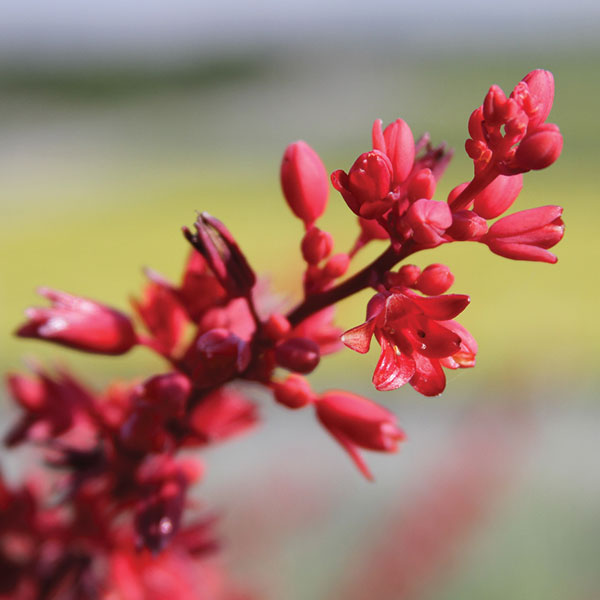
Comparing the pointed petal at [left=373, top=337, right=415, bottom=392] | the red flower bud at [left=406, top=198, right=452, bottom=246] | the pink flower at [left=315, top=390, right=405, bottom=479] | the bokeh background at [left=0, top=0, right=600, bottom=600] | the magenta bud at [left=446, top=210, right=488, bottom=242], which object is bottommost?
the bokeh background at [left=0, top=0, right=600, bottom=600]

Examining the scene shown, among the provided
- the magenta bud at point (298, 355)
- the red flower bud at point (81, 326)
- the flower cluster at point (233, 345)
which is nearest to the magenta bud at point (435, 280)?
the flower cluster at point (233, 345)

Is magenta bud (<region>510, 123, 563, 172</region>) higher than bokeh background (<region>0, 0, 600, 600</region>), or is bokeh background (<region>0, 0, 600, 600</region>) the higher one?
magenta bud (<region>510, 123, 563, 172</region>)

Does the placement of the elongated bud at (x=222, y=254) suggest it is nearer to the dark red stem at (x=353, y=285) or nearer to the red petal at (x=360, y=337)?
the dark red stem at (x=353, y=285)

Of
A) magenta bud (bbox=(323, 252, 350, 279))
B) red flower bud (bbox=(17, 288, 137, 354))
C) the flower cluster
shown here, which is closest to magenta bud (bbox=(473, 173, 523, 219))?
the flower cluster

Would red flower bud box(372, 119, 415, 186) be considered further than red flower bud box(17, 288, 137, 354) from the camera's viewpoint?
No

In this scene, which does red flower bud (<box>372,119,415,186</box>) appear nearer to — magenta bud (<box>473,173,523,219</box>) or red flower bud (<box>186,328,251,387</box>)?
magenta bud (<box>473,173,523,219</box>)
